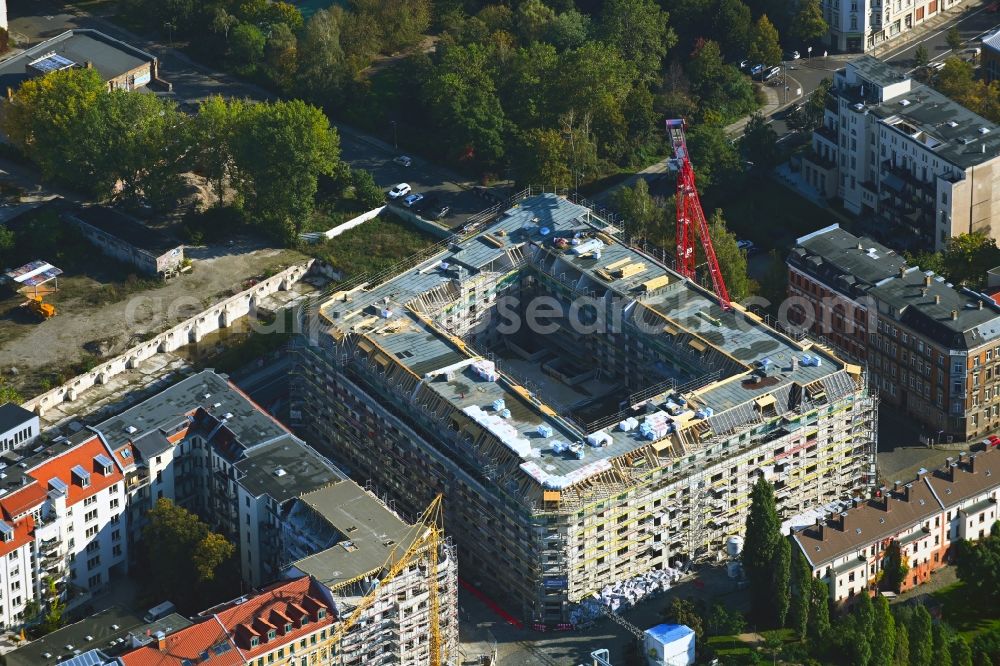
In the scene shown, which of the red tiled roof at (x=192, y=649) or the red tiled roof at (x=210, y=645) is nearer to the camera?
the red tiled roof at (x=192, y=649)

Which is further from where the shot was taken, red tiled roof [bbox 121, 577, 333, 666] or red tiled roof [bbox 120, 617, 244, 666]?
red tiled roof [bbox 121, 577, 333, 666]

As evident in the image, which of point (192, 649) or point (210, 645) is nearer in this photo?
point (192, 649)
